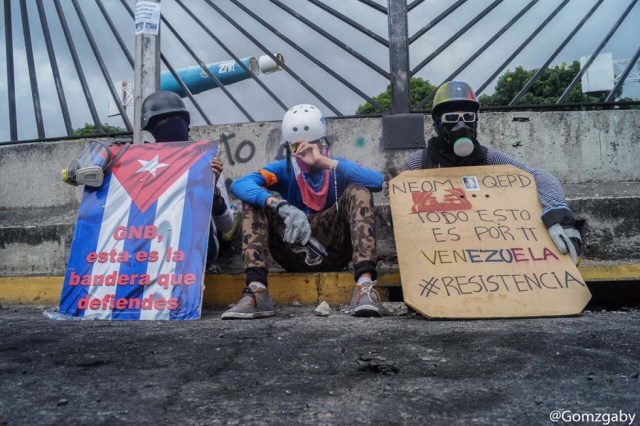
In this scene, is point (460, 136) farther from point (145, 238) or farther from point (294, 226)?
point (145, 238)

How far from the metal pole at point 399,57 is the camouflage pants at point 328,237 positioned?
1205 millimetres

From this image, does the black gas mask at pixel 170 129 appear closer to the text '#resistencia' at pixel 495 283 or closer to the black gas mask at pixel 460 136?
the black gas mask at pixel 460 136

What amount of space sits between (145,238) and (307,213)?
2.95 ft

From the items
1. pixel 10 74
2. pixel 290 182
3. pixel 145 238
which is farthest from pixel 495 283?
pixel 10 74

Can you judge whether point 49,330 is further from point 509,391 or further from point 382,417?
point 509,391

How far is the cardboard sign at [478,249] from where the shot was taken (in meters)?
2.32

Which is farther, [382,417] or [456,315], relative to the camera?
[456,315]

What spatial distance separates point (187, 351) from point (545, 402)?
1097mm

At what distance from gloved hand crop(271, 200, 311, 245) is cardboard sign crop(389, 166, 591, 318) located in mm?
467

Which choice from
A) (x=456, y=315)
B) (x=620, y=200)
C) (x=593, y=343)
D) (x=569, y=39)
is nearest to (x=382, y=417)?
(x=593, y=343)

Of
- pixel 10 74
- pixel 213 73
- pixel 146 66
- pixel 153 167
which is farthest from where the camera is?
pixel 10 74

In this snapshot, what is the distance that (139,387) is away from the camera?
132 centimetres

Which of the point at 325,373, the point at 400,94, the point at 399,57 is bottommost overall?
the point at 325,373

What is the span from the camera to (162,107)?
3.24 metres
